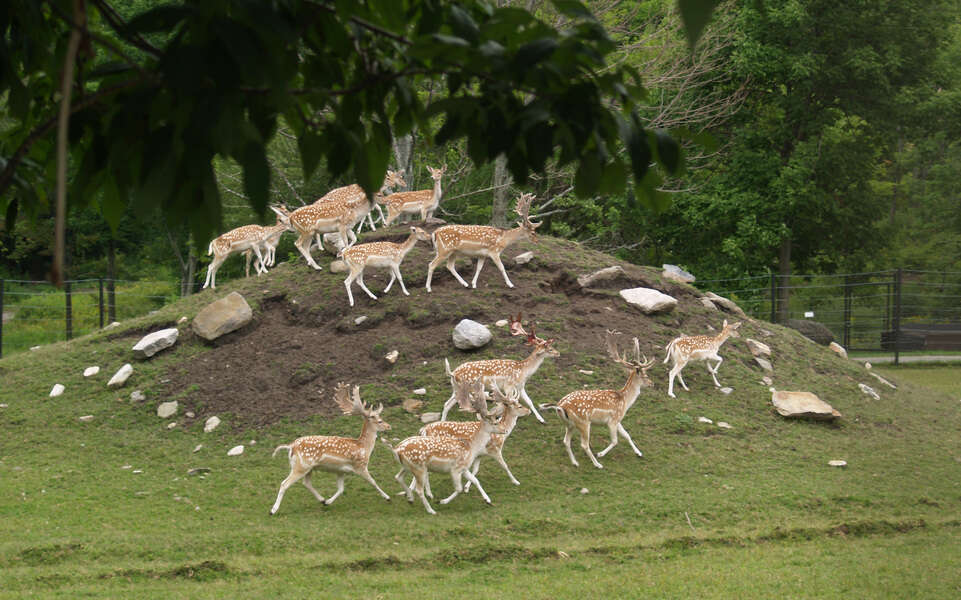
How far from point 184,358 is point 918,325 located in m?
23.4

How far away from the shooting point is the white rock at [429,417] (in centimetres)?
916

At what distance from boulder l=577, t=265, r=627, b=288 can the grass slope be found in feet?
0.71

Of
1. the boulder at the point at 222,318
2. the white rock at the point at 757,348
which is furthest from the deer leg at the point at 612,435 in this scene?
the boulder at the point at 222,318

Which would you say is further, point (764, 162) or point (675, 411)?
point (764, 162)

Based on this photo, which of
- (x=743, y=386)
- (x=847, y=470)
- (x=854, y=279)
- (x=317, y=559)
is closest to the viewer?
(x=317, y=559)

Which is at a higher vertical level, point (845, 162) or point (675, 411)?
point (845, 162)

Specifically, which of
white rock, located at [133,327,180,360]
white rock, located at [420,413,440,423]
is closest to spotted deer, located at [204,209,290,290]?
white rock, located at [133,327,180,360]

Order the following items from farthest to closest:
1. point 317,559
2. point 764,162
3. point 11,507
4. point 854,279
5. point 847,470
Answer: point 854,279 → point 764,162 → point 847,470 → point 11,507 → point 317,559

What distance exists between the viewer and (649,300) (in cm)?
1177

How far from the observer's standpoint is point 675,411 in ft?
31.8

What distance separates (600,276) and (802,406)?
360cm

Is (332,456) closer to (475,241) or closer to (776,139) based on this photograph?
(475,241)

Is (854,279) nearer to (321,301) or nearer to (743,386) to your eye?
(743,386)

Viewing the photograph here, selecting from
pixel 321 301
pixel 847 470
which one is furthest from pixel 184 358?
pixel 847 470
